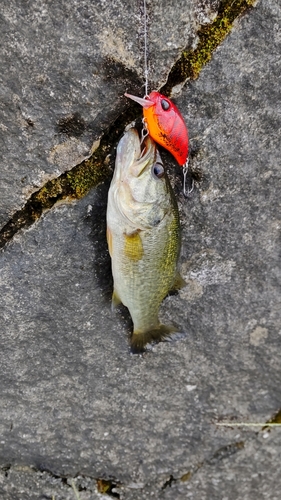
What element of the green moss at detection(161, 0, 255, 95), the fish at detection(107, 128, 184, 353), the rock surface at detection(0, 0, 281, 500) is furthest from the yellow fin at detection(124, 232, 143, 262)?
the green moss at detection(161, 0, 255, 95)

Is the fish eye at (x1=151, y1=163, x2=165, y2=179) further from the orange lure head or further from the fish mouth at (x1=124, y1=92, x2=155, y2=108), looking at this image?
the fish mouth at (x1=124, y1=92, x2=155, y2=108)

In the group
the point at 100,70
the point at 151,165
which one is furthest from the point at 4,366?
the point at 100,70

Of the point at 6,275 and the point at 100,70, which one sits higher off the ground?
the point at 100,70

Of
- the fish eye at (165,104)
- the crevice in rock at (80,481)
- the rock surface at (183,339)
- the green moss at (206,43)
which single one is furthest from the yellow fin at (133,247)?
the crevice in rock at (80,481)

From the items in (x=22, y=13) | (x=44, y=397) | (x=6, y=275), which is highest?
(x=22, y=13)

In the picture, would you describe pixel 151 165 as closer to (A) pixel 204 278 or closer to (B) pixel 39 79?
(B) pixel 39 79

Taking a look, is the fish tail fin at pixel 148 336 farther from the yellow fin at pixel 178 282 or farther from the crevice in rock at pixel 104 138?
the crevice in rock at pixel 104 138
